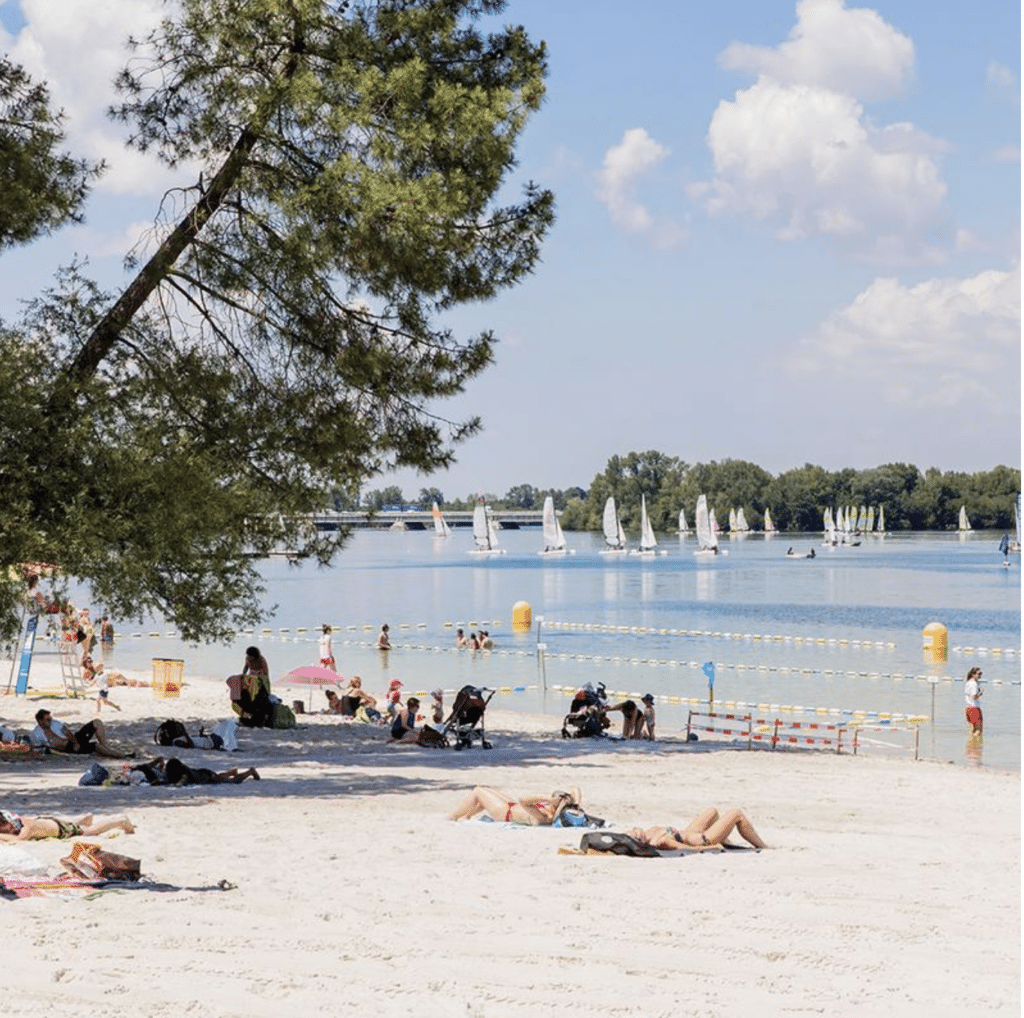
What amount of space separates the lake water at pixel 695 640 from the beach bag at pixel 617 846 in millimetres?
11456

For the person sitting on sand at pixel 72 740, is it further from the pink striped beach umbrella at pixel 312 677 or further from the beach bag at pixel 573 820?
the beach bag at pixel 573 820

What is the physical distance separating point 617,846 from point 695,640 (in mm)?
48051

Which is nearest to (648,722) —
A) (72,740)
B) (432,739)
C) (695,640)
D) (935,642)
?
(432,739)

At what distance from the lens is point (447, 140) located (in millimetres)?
20562

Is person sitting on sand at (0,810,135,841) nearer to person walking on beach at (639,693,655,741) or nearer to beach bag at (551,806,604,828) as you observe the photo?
beach bag at (551,806,604,828)

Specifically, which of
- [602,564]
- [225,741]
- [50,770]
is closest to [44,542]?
[50,770]

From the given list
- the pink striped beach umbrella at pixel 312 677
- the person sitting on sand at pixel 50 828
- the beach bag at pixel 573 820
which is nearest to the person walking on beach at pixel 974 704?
the pink striped beach umbrella at pixel 312 677

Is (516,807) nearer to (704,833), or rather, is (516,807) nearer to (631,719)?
Answer: (704,833)

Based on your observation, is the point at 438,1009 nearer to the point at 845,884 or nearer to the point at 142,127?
the point at 845,884

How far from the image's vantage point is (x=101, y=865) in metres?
10.8

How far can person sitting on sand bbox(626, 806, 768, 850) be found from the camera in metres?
13.1

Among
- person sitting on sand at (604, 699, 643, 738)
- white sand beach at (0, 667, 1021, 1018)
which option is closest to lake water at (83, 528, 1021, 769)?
Result: person sitting on sand at (604, 699, 643, 738)

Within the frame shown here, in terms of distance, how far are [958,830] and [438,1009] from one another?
901 centimetres

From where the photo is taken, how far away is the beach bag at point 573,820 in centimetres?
1434
